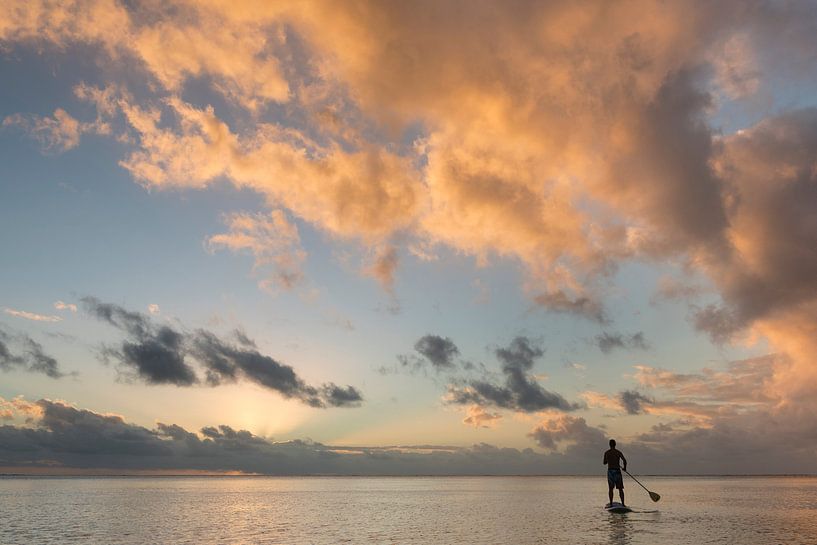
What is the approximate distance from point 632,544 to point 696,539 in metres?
5.34

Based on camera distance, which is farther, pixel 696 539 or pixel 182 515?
pixel 182 515

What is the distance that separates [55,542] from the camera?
105 ft

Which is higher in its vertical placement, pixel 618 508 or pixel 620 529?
pixel 618 508

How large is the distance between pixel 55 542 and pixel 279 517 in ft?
65.4

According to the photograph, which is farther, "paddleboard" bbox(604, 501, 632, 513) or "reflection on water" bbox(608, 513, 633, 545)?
"paddleboard" bbox(604, 501, 632, 513)

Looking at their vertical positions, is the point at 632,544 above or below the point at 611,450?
below

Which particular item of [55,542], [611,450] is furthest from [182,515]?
[611,450]

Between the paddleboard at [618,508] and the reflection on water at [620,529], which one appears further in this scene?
the paddleboard at [618,508]

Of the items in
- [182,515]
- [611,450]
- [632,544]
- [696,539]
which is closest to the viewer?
[632,544]

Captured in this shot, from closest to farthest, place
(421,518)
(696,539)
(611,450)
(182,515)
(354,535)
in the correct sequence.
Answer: (696,539)
(354,535)
(611,450)
(421,518)
(182,515)

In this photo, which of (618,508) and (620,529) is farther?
(618,508)

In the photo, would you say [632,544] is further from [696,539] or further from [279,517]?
[279,517]

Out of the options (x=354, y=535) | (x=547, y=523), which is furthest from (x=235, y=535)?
(x=547, y=523)

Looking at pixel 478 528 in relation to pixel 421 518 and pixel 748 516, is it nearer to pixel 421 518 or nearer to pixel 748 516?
pixel 421 518
